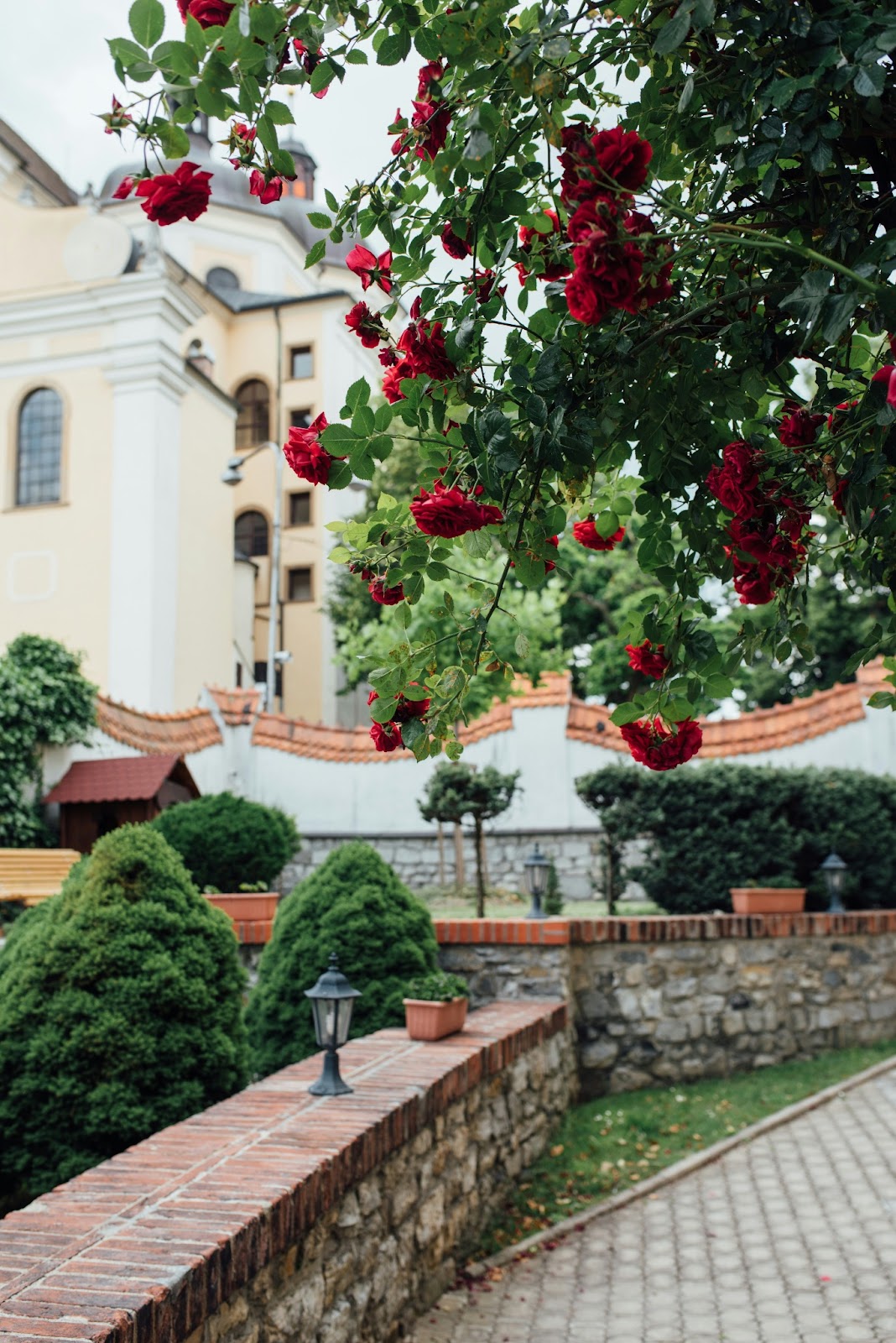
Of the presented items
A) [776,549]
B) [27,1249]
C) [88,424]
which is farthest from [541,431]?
[88,424]

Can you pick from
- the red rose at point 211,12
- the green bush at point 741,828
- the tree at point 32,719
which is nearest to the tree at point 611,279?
the red rose at point 211,12

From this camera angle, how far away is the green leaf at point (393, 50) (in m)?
2.32

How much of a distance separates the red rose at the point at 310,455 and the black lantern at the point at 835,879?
7289 mm

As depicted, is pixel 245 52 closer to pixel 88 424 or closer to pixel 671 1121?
pixel 671 1121

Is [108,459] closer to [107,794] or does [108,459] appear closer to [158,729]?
[158,729]

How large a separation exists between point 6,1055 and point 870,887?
278 inches

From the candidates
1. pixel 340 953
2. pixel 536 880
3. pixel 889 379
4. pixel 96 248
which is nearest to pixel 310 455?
pixel 889 379

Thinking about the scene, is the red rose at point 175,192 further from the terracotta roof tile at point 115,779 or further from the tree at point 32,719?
the tree at point 32,719

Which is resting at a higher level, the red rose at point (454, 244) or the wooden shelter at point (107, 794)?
the red rose at point (454, 244)

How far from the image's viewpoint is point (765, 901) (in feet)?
28.2

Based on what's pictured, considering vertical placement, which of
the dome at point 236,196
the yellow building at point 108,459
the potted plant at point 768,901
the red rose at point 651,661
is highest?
the dome at point 236,196

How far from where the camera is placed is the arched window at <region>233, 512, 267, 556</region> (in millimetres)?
29594

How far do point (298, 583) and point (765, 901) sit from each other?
22158 mm

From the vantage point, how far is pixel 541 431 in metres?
2.35
